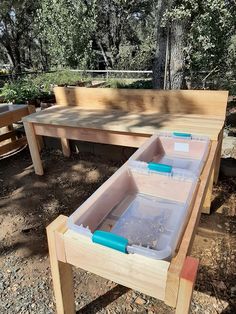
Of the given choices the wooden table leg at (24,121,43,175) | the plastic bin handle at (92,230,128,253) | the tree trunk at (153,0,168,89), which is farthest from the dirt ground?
the tree trunk at (153,0,168,89)

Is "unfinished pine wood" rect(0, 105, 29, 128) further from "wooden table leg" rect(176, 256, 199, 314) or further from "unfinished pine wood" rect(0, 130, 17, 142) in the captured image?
"wooden table leg" rect(176, 256, 199, 314)

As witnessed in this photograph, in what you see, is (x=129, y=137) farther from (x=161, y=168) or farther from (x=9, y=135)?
(x=9, y=135)

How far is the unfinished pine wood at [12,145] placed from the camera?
11.7 ft

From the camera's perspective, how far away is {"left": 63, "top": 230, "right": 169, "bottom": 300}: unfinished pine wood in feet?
2.85

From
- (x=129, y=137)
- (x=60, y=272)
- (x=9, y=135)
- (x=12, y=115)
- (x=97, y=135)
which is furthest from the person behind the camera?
(x=9, y=135)

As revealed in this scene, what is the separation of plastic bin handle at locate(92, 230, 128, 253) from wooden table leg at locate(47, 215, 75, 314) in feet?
0.63

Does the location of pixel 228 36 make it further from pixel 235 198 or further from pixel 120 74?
pixel 120 74

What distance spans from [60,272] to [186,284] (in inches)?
23.8

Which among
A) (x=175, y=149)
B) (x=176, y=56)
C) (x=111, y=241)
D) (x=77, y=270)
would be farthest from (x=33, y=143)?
(x=176, y=56)

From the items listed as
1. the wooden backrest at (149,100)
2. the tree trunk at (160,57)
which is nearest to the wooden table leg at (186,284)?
the wooden backrest at (149,100)

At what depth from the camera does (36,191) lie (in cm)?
288

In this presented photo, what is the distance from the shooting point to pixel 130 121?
8.20 ft

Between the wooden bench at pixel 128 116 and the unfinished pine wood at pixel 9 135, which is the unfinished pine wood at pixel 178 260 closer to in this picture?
the wooden bench at pixel 128 116

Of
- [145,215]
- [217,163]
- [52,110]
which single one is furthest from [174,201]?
[52,110]
